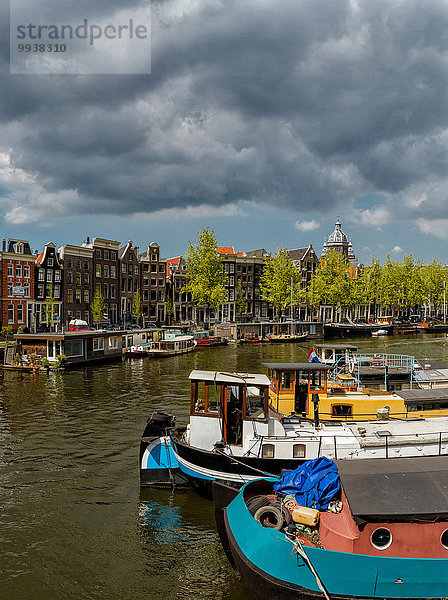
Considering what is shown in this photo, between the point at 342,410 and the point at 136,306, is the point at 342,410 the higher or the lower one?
the lower one

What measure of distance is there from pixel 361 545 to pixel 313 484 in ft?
6.78

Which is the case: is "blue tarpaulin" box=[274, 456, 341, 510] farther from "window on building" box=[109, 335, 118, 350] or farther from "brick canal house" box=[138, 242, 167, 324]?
"brick canal house" box=[138, 242, 167, 324]

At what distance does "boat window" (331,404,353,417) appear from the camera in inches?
755

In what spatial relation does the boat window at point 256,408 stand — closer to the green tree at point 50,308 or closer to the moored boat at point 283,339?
the green tree at point 50,308

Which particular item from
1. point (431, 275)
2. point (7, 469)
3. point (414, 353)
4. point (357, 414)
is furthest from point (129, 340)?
point (431, 275)

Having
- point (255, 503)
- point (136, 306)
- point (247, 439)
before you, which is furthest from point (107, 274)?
point (255, 503)

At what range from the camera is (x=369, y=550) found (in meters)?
10.2

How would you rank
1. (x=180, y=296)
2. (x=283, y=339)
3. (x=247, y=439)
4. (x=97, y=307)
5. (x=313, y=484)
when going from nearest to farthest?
(x=313, y=484) < (x=247, y=439) < (x=97, y=307) < (x=283, y=339) < (x=180, y=296)

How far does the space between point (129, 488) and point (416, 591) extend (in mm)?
10579

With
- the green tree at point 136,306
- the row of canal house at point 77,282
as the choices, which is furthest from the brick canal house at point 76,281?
the green tree at point 136,306

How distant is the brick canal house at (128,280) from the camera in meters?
79.7

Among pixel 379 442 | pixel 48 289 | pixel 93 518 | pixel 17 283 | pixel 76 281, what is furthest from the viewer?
pixel 76 281

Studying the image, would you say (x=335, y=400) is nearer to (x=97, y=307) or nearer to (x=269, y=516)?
(x=269, y=516)

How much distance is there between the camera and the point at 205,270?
7806cm
